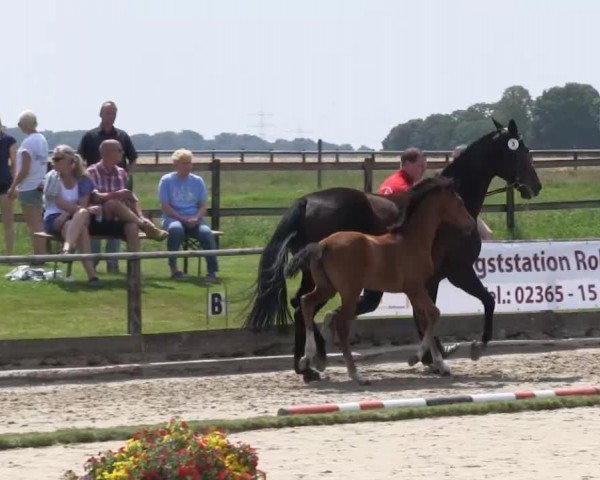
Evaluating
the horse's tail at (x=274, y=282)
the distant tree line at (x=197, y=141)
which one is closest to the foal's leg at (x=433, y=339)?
the horse's tail at (x=274, y=282)

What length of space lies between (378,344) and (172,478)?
8044mm

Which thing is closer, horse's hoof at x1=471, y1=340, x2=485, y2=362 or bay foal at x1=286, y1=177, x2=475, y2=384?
bay foal at x1=286, y1=177, x2=475, y2=384

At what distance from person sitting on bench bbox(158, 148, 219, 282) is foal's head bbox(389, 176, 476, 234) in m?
3.43

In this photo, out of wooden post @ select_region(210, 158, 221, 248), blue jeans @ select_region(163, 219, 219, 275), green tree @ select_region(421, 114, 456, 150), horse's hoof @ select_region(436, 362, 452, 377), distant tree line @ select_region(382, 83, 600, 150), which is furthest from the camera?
green tree @ select_region(421, 114, 456, 150)

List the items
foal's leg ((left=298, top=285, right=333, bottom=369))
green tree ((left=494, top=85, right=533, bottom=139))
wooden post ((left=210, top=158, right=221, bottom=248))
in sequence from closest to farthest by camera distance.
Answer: foal's leg ((left=298, top=285, right=333, bottom=369)), wooden post ((left=210, top=158, right=221, bottom=248)), green tree ((left=494, top=85, right=533, bottom=139))

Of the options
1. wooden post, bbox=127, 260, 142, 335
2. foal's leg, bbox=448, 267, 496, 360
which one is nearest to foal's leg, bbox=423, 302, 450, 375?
foal's leg, bbox=448, 267, 496, 360

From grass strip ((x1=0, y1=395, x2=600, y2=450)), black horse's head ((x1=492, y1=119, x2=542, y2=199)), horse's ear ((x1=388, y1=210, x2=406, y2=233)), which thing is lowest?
grass strip ((x1=0, y1=395, x2=600, y2=450))

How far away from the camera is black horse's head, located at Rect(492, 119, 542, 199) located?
1341 centimetres

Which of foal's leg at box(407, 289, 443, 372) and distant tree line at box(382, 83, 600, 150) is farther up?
distant tree line at box(382, 83, 600, 150)

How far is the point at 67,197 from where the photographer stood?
1493 cm

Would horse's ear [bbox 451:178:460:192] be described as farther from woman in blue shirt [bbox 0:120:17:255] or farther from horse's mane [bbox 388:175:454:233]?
woman in blue shirt [bbox 0:120:17:255]

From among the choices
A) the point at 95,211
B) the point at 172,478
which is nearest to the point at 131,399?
the point at 95,211

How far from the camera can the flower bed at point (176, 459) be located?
20.0 ft

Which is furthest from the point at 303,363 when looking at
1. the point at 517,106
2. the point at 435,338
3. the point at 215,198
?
the point at 517,106
